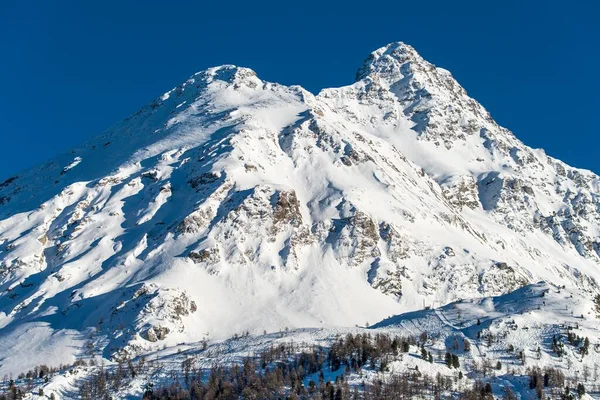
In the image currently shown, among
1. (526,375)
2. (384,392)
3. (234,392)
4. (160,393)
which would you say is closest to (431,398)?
(384,392)

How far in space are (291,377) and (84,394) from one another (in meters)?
48.8

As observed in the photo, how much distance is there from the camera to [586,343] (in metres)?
197

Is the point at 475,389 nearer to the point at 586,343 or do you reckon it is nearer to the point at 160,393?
the point at 586,343

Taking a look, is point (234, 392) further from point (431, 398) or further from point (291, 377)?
point (431, 398)

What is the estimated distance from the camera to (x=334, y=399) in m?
178

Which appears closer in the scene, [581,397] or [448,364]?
[581,397]

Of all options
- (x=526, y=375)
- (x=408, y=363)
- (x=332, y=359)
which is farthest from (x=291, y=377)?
(x=526, y=375)

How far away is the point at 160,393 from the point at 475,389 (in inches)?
2802

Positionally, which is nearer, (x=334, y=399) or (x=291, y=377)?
(x=334, y=399)

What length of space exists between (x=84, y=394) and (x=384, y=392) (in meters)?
70.5

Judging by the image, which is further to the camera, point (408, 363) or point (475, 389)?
point (408, 363)

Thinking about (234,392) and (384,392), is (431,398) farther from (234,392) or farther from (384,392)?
(234,392)

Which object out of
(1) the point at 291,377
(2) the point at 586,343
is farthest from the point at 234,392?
(2) the point at 586,343

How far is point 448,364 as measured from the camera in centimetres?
19138
